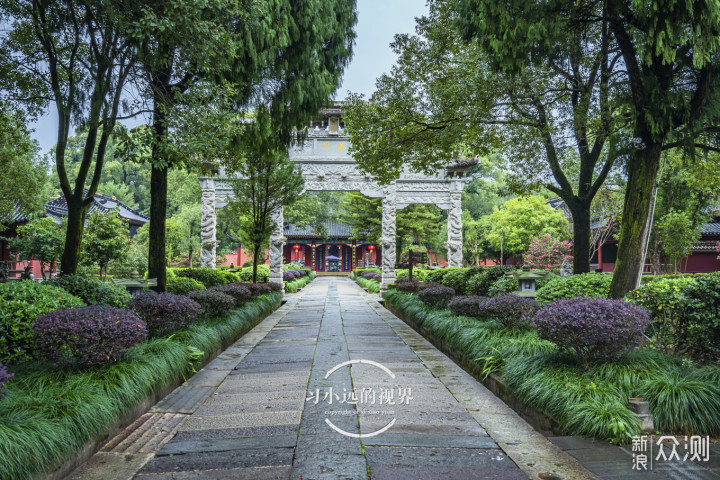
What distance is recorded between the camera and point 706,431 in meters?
3.22

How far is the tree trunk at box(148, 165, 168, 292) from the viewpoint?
317 inches

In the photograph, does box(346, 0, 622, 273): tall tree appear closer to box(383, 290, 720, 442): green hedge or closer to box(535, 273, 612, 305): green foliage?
box(535, 273, 612, 305): green foliage

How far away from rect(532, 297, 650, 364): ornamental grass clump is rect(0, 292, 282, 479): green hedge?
367 centimetres

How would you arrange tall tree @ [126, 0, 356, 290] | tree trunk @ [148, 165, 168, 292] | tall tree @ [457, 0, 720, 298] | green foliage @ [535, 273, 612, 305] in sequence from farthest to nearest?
tree trunk @ [148, 165, 168, 292], green foliage @ [535, 273, 612, 305], tall tree @ [126, 0, 356, 290], tall tree @ [457, 0, 720, 298]

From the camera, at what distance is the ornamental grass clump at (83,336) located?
12.5ft

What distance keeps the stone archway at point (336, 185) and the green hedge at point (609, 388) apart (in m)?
14.0

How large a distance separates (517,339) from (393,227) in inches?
552

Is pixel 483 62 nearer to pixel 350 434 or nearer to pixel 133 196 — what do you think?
pixel 350 434

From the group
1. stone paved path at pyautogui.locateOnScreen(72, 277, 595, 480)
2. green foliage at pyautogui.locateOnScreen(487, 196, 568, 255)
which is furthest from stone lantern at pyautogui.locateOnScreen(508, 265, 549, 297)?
green foliage at pyautogui.locateOnScreen(487, 196, 568, 255)

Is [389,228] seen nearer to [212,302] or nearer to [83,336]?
[212,302]

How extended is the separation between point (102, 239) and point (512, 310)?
14.0 m

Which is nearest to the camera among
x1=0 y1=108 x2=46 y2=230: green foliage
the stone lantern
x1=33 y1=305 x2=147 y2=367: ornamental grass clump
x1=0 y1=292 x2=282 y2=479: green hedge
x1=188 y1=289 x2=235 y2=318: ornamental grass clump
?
x1=0 y1=292 x2=282 y2=479: green hedge

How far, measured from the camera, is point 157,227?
815 cm

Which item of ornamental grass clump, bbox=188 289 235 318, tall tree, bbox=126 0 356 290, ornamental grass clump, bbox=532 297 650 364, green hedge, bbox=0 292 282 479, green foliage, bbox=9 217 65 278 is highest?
tall tree, bbox=126 0 356 290
